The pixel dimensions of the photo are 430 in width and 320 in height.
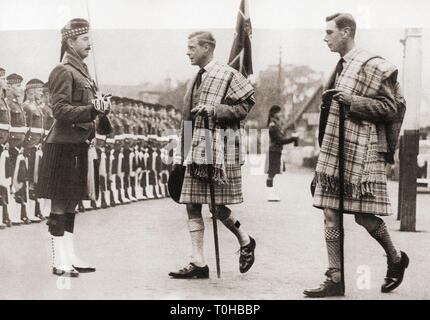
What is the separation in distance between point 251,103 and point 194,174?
1.96 feet

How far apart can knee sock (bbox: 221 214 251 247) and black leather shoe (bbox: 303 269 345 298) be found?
584mm

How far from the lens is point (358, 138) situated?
4.45 m

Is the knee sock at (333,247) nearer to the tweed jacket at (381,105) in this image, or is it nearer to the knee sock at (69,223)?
the tweed jacket at (381,105)

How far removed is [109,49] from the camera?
534 cm

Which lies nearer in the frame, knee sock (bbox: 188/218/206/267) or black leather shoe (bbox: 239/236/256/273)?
knee sock (bbox: 188/218/206/267)

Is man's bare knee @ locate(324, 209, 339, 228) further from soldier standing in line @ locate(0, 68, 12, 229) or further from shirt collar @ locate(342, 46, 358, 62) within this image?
soldier standing in line @ locate(0, 68, 12, 229)

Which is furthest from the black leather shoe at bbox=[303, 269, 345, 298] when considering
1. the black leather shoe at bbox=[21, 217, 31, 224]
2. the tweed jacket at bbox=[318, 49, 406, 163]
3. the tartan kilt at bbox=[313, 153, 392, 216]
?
the black leather shoe at bbox=[21, 217, 31, 224]

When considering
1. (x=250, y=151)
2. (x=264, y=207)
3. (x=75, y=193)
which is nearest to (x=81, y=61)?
(x=75, y=193)

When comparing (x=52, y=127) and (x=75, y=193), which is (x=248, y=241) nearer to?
(x=75, y=193)

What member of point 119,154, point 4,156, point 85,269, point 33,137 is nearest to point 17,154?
point 4,156

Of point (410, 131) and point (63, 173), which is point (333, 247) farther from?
point (63, 173)

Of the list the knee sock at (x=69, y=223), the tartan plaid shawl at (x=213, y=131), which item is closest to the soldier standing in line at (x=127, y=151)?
the knee sock at (x=69, y=223)

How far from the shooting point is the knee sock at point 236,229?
490 centimetres

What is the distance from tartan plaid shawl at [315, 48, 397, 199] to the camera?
174 inches
